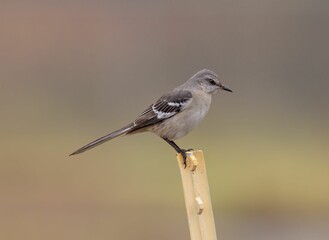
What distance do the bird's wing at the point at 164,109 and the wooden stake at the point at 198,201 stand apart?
9.32ft

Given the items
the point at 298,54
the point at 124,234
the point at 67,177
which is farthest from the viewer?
the point at 298,54

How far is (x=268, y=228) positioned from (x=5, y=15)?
12.7 meters

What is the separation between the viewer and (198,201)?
17.7 feet

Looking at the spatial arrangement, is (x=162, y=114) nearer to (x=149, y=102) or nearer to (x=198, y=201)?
(x=198, y=201)

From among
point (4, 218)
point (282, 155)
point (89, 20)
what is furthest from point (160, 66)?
point (4, 218)

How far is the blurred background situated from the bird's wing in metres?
6.02

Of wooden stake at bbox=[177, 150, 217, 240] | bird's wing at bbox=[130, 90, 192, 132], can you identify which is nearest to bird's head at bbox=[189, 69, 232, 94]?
bird's wing at bbox=[130, 90, 192, 132]

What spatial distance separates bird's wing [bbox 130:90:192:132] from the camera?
27.8 feet

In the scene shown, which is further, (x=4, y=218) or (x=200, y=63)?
(x=200, y=63)

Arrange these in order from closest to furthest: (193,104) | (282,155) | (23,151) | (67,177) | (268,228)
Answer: (193,104) → (268,228) → (67,177) → (282,155) → (23,151)

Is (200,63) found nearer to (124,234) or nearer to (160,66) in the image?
(160,66)

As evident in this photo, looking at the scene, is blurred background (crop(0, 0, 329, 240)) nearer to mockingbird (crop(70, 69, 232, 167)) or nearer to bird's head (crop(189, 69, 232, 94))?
bird's head (crop(189, 69, 232, 94))

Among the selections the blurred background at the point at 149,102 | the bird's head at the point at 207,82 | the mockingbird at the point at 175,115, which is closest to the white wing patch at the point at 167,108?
the mockingbird at the point at 175,115

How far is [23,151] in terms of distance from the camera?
809 inches
